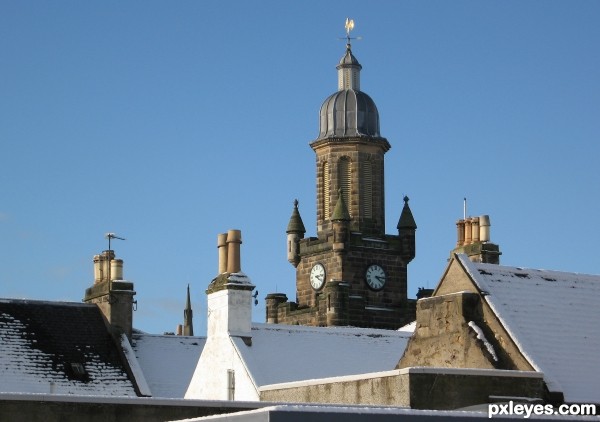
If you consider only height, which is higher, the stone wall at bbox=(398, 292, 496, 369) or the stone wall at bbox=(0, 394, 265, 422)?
the stone wall at bbox=(398, 292, 496, 369)

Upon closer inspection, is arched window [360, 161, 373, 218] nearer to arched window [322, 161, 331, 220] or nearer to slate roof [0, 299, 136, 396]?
arched window [322, 161, 331, 220]

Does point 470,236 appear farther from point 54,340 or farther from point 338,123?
point 338,123


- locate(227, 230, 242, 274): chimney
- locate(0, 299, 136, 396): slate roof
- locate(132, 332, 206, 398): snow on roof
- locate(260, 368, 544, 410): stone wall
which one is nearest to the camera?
locate(260, 368, 544, 410): stone wall

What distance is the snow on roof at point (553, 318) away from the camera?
3509 cm

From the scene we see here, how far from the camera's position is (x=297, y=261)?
76438 millimetres

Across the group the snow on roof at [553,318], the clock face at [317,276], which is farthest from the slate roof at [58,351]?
the clock face at [317,276]

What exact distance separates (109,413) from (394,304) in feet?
138

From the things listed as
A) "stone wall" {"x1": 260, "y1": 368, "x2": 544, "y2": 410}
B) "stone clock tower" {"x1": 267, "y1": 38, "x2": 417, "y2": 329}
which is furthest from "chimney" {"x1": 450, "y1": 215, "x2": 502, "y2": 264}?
"stone clock tower" {"x1": 267, "y1": 38, "x2": 417, "y2": 329}

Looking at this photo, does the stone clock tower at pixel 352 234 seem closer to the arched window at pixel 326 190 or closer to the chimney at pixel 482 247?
the arched window at pixel 326 190

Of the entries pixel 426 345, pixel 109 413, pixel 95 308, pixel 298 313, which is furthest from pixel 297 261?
pixel 109 413

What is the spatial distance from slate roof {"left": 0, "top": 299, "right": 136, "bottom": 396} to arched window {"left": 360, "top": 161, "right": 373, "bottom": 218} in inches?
986

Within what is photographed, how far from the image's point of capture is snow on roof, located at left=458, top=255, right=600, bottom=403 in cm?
3509

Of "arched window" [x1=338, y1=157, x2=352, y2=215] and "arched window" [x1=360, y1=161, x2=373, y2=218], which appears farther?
"arched window" [x1=360, y1=161, x2=373, y2=218]

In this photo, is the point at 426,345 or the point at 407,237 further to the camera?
the point at 407,237
